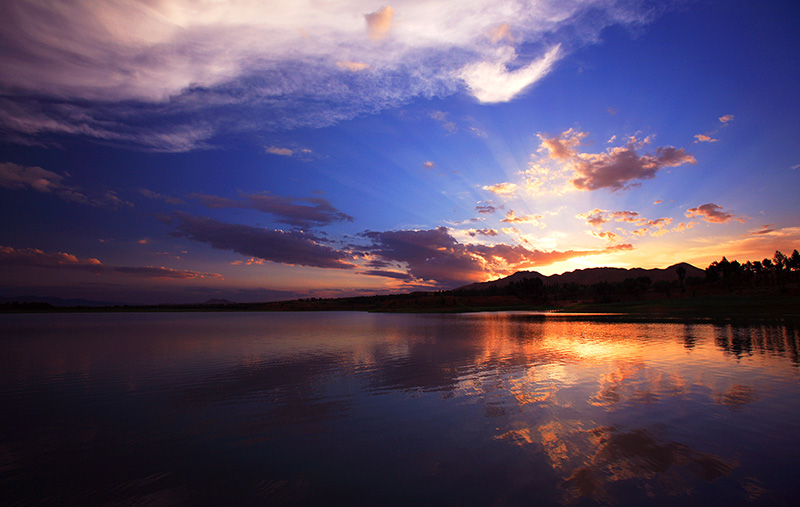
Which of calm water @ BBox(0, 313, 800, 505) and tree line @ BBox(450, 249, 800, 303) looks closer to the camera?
calm water @ BBox(0, 313, 800, 505)

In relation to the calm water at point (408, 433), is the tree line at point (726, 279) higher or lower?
higher

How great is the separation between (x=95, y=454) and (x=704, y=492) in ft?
49.6

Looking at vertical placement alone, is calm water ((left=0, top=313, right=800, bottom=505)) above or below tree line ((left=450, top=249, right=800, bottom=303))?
below

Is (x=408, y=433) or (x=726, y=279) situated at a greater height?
(x=726, y=279)

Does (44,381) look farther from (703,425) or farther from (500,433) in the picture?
(703,425)

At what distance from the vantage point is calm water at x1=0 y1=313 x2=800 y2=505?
7.56m

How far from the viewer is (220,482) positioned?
805 cm

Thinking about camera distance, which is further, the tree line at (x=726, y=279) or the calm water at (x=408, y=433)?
the tree line at (x=726, y=279)

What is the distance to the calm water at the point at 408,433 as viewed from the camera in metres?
7.56

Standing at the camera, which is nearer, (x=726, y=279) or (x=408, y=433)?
(x=408, y=433)

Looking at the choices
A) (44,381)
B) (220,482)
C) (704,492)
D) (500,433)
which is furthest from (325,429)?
(44,381)

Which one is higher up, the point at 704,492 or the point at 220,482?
the point at 704,492

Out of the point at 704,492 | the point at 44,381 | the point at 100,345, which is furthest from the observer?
the point at 100,345

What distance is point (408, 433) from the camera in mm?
10977
